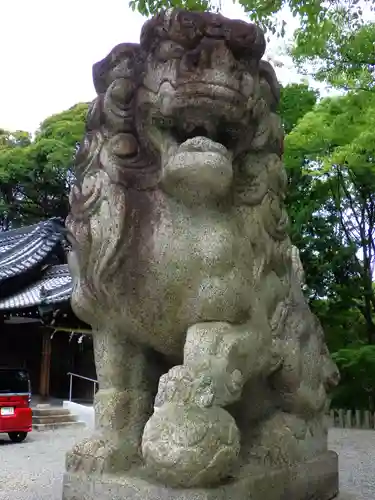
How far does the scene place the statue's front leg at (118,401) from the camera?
2193 mm

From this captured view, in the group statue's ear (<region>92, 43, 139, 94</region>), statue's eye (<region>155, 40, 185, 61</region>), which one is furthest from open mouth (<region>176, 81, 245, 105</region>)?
statue's ear (<region>92, 43, 139, 94</region>)

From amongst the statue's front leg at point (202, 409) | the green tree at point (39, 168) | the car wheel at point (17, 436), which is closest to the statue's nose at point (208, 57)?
the statue's front leg at point (202, 409)

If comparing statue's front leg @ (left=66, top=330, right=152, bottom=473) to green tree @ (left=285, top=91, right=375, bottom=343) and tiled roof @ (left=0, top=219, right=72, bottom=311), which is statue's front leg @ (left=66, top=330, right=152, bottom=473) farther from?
tiled roof @ (left=0, top=219, right=72, bottom=311)

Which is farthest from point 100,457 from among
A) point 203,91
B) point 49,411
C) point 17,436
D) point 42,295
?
point 42,295

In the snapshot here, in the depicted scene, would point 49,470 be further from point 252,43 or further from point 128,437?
point 252,43

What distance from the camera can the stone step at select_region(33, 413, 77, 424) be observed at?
33.6ft

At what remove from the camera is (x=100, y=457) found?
215cm

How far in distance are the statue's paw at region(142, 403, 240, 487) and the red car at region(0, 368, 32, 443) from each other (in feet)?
21.5

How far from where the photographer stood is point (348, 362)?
388 inches

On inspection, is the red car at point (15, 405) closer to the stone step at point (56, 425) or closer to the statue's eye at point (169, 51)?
the stone step at point (56, 425)

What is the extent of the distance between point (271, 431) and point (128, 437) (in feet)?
1.89

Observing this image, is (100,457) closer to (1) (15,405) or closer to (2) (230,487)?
(2) (230,487)

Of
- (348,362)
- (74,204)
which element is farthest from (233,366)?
(348,362)

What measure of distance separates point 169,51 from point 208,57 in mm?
140
